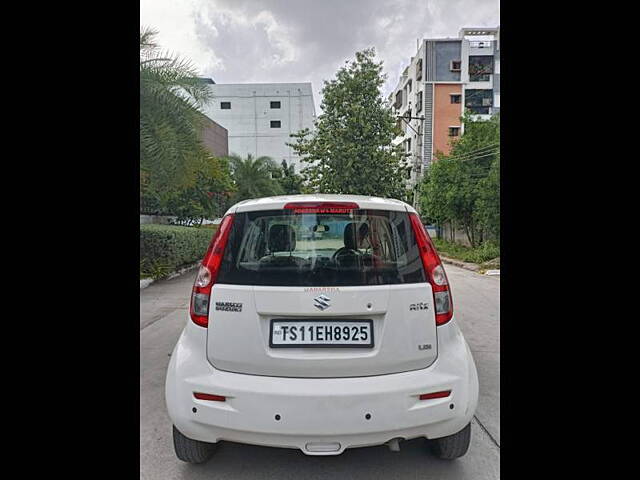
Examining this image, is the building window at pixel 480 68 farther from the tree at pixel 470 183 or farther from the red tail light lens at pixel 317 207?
the red tail light lens at pixel 317 207

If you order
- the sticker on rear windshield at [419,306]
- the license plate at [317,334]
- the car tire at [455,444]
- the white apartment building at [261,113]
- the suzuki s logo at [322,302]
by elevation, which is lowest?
the car tire at [455,444]

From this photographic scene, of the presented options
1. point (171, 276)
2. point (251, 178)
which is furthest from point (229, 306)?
point (251, 178)

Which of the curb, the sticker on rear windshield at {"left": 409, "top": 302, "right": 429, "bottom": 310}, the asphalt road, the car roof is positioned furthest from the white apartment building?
the sticker on rear windshield at {"left": 409, "top": 302, "right": 429, "bottom": 310}

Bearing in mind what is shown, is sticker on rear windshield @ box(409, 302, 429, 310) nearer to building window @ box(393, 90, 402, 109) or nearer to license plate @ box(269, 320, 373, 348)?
license plate @ box(269, 320, 373, 348)

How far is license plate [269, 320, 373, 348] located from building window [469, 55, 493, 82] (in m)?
A: 37.2

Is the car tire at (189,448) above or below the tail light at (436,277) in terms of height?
below

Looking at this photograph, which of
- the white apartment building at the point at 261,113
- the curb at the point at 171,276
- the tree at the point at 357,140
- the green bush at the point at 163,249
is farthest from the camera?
the white apartment building at the point at 261,113

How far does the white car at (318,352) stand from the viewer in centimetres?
192

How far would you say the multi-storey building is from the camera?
33156 mm

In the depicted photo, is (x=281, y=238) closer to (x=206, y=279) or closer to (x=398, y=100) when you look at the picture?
(x=206, y=279)

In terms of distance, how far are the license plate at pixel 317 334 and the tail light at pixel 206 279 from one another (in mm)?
367

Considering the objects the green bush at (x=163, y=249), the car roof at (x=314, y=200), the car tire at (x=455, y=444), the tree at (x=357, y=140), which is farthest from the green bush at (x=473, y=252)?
the car roof at (x=314, y=200)
